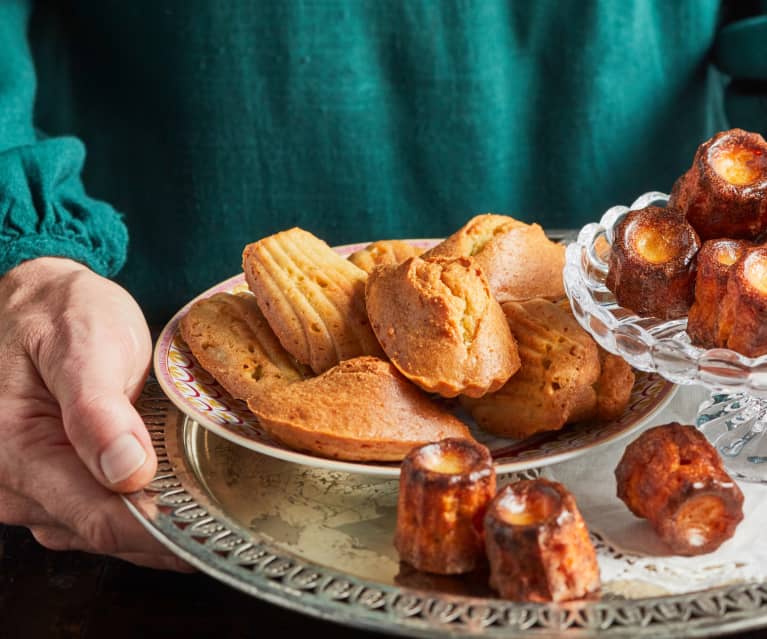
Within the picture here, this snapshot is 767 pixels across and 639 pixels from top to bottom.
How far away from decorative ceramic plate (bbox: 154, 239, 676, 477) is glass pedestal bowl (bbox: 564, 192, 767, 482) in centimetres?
7

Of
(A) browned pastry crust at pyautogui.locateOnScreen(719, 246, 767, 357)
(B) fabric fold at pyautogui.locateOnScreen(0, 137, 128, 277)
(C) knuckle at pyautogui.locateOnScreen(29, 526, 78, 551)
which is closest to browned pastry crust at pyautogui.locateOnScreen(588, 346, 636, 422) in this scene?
(A) browned pastry crust at pyautogui.locateOnScreen(719, 246, 767, 357)

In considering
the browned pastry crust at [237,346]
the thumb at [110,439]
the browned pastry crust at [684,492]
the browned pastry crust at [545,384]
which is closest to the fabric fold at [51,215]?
the browned pastry crust at [237,346]

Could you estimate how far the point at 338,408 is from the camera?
90 centimetres

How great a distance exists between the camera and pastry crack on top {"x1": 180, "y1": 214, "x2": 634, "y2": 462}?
91 centimetres

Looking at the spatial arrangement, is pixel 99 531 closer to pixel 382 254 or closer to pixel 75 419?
pixel 75 419

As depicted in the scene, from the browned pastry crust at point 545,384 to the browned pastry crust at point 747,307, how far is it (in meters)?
0.14

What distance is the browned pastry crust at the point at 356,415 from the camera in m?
0.88

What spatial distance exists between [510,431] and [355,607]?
Answer: 11.7 inches

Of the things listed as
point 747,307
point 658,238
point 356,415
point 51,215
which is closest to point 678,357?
point 747,307

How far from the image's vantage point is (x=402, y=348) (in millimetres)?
947

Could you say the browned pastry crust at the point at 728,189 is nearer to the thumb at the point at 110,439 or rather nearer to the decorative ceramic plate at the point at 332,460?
the decorative ceramic plate at the point at 332,460

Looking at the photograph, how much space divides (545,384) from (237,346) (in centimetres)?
34

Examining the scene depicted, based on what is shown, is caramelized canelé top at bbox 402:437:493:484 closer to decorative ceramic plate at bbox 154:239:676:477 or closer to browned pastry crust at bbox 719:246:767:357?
decorative ceramic plate at bbox 154:239:676:477

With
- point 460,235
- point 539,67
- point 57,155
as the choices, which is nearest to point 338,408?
point 460,235
